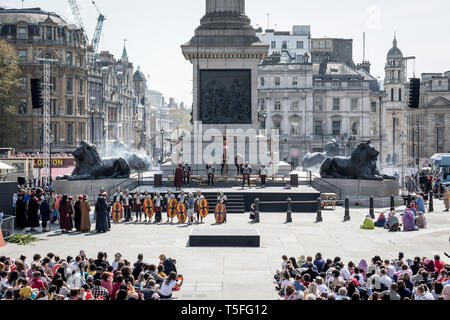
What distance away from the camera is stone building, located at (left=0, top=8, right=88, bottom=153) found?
9019 cm

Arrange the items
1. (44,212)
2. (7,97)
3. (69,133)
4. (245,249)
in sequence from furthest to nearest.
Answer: (69,133) → (7,97) → (44,212) → (245,249)

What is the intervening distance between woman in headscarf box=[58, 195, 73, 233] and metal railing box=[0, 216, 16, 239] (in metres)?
1.93

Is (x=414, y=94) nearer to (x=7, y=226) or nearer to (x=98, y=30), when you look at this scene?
(x=7, y=226)

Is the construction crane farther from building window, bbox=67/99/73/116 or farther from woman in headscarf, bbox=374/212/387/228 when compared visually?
woman in headscarf, bbox=374/212/387/228

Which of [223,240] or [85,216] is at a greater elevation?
[85,216]

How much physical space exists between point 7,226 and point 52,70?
66.6 m

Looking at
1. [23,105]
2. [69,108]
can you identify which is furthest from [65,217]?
[69,108]

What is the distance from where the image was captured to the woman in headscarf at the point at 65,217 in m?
29.2

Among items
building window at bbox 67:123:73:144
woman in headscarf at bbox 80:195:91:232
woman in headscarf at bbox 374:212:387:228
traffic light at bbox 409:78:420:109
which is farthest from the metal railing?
building window at bbox 67:123:73:144

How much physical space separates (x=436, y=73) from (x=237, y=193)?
98004mm

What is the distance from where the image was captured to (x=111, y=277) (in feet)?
52.4

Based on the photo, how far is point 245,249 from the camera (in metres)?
24.3

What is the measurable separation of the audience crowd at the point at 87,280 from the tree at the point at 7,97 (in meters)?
64.1
